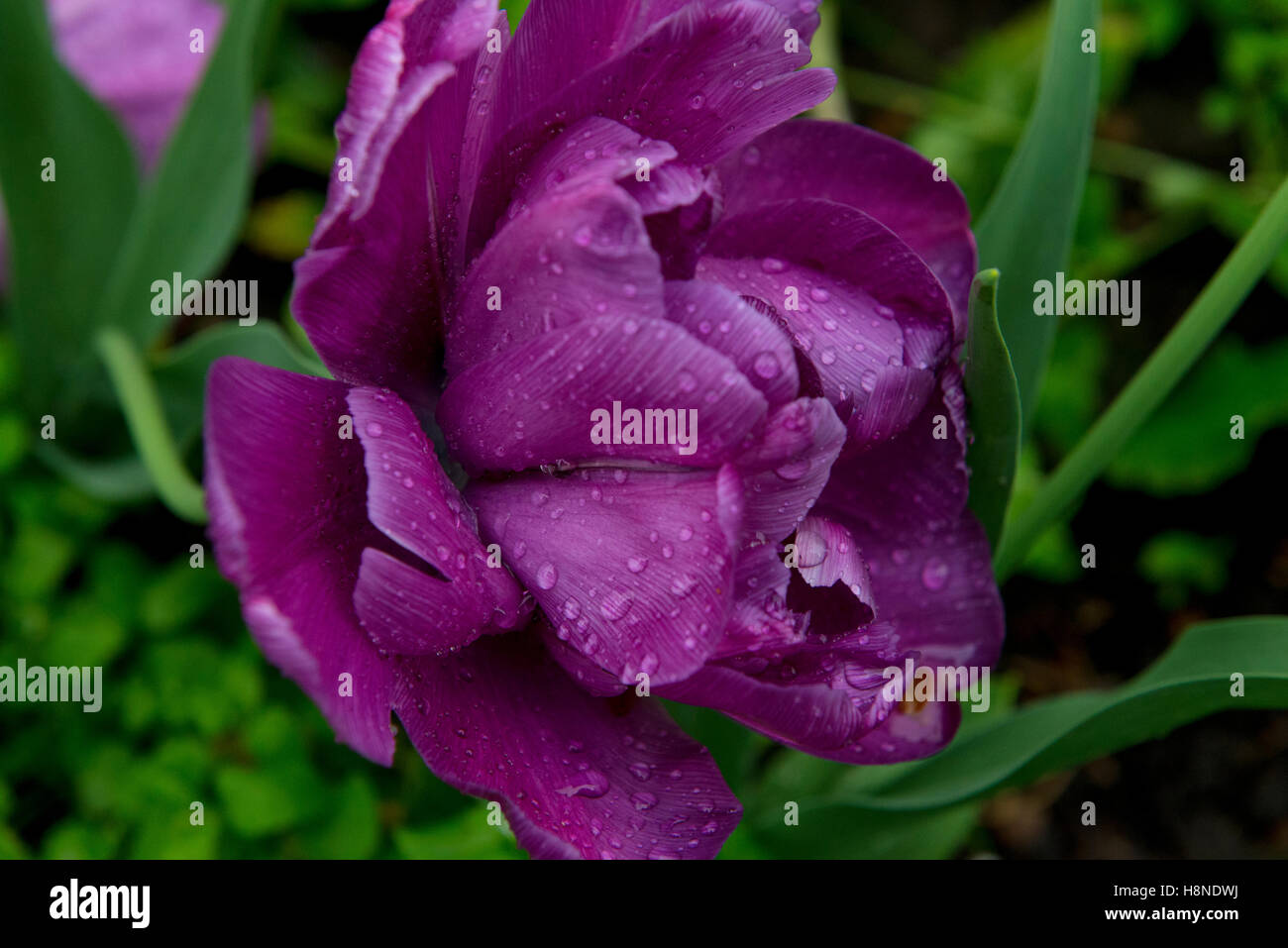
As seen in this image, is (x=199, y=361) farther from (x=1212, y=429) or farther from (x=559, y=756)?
(x=1212, y=429)

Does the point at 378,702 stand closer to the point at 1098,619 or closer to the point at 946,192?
the point at 946,192

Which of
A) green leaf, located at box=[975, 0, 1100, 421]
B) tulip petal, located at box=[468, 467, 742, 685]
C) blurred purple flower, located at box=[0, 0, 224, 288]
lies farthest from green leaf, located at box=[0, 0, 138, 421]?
green leaf, located at box=[975, 0, 1100, 421]

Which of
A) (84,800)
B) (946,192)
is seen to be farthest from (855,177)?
(84,800)

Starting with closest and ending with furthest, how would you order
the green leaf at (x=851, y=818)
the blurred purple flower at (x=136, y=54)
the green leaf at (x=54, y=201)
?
1. the green leaf at (x=851, y=818)
2. the green leaf at (x=54, y=201)
3. the blurred purple flower at (x=136, y=54)

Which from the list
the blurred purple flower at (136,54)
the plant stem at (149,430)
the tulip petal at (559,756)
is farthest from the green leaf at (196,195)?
the tulip petal at (559,756)

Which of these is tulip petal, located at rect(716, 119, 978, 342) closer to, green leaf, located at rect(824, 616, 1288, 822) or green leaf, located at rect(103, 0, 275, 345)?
green leaf, located at rect(824, 616, 1288, 822)

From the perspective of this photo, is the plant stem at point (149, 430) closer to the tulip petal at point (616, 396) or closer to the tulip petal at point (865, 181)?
the tulip petal at point (616, 396)

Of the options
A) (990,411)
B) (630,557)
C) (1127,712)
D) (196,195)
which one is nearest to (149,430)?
(196,195)
